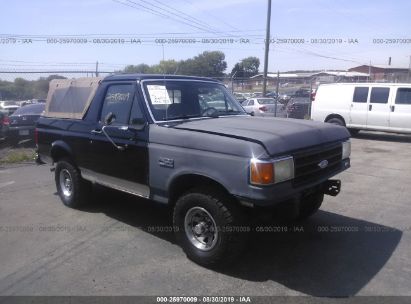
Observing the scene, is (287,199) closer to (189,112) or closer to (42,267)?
(189,112)

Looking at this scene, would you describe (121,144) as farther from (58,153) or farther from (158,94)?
(58,153)

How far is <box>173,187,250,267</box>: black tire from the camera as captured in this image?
3.79 m

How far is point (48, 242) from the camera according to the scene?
15.9 feet

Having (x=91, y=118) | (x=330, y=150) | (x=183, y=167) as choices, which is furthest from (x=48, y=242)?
(x=330, y=150)

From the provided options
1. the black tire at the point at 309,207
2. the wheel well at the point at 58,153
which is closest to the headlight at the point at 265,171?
the black tire at the point at 309,207

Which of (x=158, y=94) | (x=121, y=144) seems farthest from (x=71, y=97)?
(x=158, y=94)

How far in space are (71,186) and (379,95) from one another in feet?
37.3

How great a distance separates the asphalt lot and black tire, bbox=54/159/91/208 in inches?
6.5

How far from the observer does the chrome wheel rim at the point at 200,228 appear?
4039 millimetres

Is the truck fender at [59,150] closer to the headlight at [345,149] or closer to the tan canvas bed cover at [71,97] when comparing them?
the tan canvas bed cover at [71,97]

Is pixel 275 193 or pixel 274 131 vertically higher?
pixel 274 131

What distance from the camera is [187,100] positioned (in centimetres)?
504

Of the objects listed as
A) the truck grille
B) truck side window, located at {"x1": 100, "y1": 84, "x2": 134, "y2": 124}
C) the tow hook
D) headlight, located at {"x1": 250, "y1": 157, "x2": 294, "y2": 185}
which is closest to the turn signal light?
headlight, located at {"x1": 250, "y1": 157, "x2": 294, "y2": 185}

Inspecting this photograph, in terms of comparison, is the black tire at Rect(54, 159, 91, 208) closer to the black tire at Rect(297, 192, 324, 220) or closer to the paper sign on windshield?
the paper sign on windshield
